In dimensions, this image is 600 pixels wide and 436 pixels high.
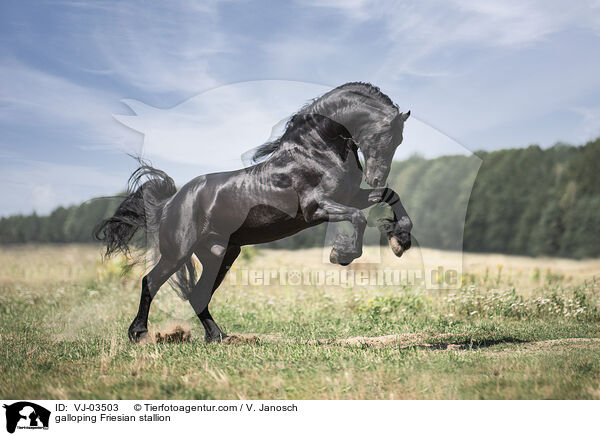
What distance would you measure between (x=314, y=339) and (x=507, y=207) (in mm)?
8383

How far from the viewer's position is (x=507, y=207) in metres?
12.7

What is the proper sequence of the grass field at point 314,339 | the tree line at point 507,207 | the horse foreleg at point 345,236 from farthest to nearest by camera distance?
1. the tree line at point 507,207
2. the horse foreleg at point 345,236
3. the grass field at point 314,339

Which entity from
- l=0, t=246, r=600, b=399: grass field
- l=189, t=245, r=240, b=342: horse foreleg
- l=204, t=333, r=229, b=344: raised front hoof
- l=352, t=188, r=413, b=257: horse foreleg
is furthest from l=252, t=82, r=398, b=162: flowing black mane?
l=204, t=333, r=229, b=344: raised front hoof

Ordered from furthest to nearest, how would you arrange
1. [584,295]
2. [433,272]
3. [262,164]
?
[433,272]
[584,295]
[262,164]

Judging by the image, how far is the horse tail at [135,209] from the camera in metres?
6.18

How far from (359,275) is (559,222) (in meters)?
5.75

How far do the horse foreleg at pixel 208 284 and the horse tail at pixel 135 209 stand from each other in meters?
0.84

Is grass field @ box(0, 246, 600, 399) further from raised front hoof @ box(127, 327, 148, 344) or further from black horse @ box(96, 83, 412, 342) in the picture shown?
black horse @ box(96, 83, 412, 342)

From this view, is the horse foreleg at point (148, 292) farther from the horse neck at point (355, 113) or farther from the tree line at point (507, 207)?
the tree line at point (507, 207)

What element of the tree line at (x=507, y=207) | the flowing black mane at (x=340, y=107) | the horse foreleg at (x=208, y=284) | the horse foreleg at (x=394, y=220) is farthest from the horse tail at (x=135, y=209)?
the tree line at (x=507, y=207)

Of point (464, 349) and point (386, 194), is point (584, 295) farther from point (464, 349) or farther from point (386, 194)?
point (386, 194)

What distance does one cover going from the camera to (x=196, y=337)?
649cm

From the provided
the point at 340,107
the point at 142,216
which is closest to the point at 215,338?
the point at 142,216

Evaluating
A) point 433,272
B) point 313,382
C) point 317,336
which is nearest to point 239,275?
point 433,272
